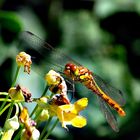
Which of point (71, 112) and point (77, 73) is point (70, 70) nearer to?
point (77, 73)

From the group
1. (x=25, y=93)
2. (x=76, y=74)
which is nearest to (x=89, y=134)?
(x=76, y=74)

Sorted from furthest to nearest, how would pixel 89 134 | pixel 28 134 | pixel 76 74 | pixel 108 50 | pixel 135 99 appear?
1. pixel 108 50
2. pixel 135 99
3. pixel 89 134
4. pixel 76 74
5. pixel 28 134

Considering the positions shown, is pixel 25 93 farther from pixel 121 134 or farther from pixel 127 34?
pixel 127 34

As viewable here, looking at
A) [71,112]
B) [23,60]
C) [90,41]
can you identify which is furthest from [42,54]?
[90,41]

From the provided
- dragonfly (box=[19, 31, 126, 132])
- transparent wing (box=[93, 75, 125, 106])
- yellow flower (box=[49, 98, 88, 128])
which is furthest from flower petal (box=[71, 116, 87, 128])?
transparent wing (box=[93, 75, 125, 106])

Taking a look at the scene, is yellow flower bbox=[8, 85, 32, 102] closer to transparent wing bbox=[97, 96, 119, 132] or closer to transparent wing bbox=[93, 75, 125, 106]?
transparent wing bbox=[97, 96, 119, 132]

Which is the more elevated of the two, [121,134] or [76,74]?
[76,74]
